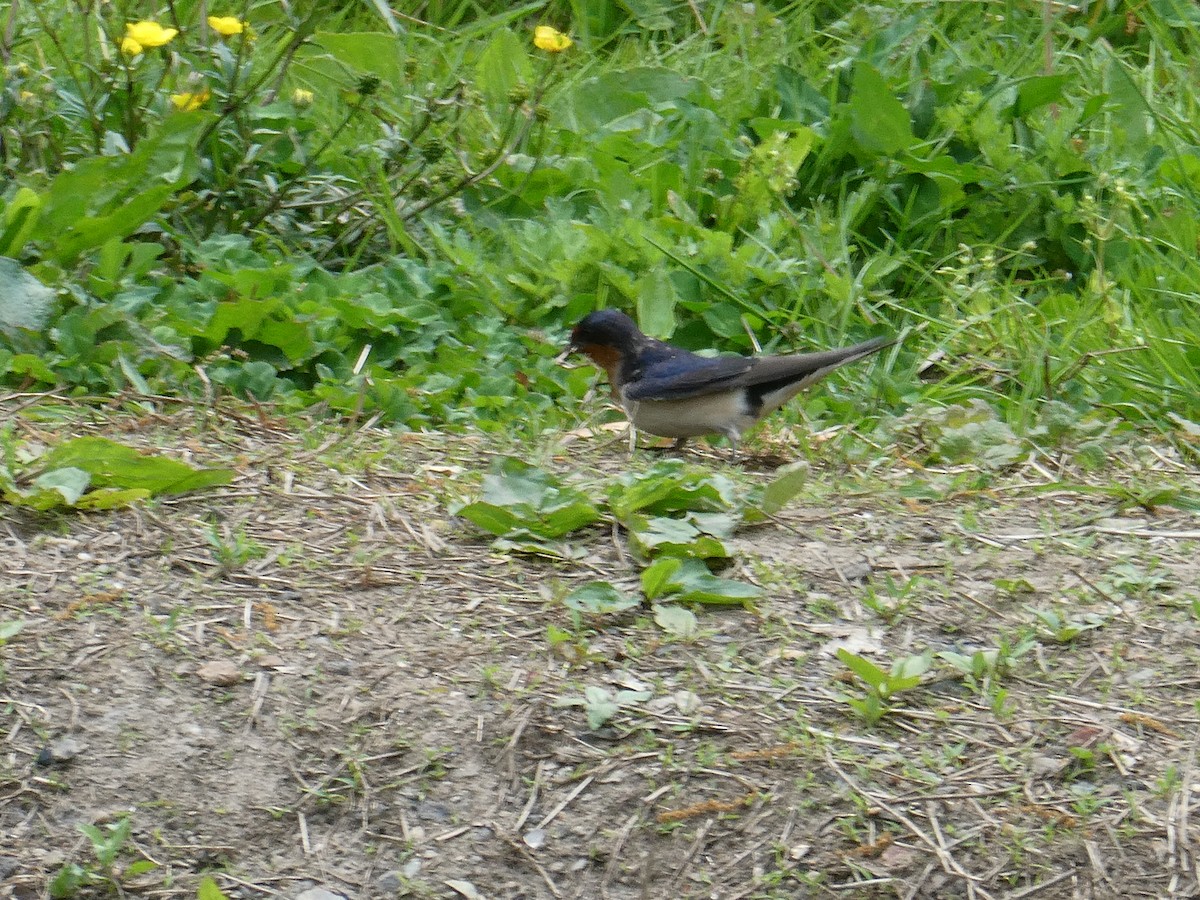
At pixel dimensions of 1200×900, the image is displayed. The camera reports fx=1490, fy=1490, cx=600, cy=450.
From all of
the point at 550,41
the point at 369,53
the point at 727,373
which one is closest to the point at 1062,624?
the point at 727,373

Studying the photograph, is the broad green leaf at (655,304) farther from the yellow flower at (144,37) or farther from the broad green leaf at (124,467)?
the broad green leaf at (124,467)

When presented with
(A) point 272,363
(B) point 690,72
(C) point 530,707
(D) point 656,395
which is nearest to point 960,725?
(C) point 530,707

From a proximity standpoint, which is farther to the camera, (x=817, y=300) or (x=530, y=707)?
(x=817, y=300)

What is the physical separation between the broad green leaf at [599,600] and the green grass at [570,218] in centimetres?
134

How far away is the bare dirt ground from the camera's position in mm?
2707

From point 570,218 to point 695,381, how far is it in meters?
1.27

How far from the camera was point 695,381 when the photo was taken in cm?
463

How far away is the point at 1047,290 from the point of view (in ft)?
18.8

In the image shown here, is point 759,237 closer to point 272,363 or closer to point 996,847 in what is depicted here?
point 272,363

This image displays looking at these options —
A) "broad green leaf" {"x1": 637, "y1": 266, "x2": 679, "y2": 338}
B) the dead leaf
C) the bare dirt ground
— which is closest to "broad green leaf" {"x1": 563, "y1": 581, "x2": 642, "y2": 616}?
the bare dirt ground

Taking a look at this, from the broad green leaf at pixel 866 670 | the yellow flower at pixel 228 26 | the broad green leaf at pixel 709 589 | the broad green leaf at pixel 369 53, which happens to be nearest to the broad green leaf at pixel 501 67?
the broad green leaf at pixel 369 53

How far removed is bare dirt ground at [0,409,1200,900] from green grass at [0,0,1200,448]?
3.60 feet

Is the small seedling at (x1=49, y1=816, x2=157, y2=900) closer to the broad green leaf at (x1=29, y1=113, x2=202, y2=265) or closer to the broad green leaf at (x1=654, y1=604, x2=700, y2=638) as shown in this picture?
the broad green leaf at (x1=654, y1=604, x2=700, y2=638)

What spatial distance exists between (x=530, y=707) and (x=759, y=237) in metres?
3.01
